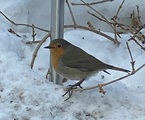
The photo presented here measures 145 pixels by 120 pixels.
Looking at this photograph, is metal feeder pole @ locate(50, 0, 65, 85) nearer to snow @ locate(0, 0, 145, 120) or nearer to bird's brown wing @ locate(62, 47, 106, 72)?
snow @ locate(0, 0, 145, 120)

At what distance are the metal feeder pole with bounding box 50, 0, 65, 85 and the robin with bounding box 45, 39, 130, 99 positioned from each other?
0.18 metres

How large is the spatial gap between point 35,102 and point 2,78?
1.01 ft

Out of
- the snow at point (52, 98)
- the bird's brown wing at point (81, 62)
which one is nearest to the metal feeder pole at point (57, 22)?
the snow at point (52, 98)

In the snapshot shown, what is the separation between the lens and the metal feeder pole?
10.8ft

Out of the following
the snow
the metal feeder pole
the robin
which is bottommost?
the snow

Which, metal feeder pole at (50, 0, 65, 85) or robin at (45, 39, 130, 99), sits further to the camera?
metal feeder pole at (50, 0, 65, 85)

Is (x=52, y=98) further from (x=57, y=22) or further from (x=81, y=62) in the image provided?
(x=57, y=22)

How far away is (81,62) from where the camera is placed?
3096mm

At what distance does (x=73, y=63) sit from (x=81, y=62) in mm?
43

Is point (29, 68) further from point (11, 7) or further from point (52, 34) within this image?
point (11, 7)

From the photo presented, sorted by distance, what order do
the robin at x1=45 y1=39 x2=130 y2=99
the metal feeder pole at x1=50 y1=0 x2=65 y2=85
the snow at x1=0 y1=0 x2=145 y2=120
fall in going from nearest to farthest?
the snow at x1=0 y1=0 x2=145 y2=120 < the robin at x1=45 y1=39 x2=130 y2=99 < the metal feeder pole at x1=50 y1=0 x2=65 y2=85

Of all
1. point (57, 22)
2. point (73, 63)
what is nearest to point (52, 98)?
point (73, 63)

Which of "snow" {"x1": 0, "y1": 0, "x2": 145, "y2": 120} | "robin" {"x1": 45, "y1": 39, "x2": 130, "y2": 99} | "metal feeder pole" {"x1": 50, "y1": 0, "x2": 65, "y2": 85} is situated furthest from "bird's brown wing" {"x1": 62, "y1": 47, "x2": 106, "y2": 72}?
"metal feeder pole" {"x1": 50, "y1": 0, "x2": 65, "y2": 85}

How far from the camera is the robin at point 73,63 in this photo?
3080 millimetres
